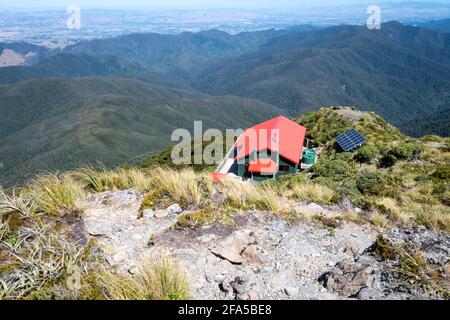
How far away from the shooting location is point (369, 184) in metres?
12.7

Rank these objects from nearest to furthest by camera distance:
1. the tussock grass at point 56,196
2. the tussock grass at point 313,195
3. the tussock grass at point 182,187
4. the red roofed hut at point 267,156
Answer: the tussock grass at point 56,196 → the tussock grass at point 182,187 → the tussock grass at point 313,195 → the red roofed hut at point 267,156

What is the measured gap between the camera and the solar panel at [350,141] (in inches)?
961

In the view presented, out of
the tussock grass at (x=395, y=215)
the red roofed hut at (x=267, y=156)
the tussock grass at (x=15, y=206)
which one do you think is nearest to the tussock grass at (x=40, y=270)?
the tussock grass at (x=15, y=206)

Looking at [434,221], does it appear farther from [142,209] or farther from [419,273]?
[142,209]

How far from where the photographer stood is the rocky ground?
4.63m

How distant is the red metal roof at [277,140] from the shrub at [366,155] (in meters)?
6.27

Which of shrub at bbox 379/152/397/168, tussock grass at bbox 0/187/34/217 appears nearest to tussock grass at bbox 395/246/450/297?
tussock grass at bbox 0/187/34/217

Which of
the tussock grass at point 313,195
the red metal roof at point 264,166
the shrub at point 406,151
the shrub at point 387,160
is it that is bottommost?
the red metal roof at point 264,166

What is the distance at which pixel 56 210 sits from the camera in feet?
21.7

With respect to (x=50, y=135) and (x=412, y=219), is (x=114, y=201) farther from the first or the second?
(x=50, y=135)

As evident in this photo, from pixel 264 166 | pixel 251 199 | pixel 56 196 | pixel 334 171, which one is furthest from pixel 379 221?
pixel 264 166

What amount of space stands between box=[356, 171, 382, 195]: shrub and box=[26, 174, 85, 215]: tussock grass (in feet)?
31.6

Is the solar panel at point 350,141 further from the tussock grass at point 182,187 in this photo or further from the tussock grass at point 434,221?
the tussock grass at point 182,187
